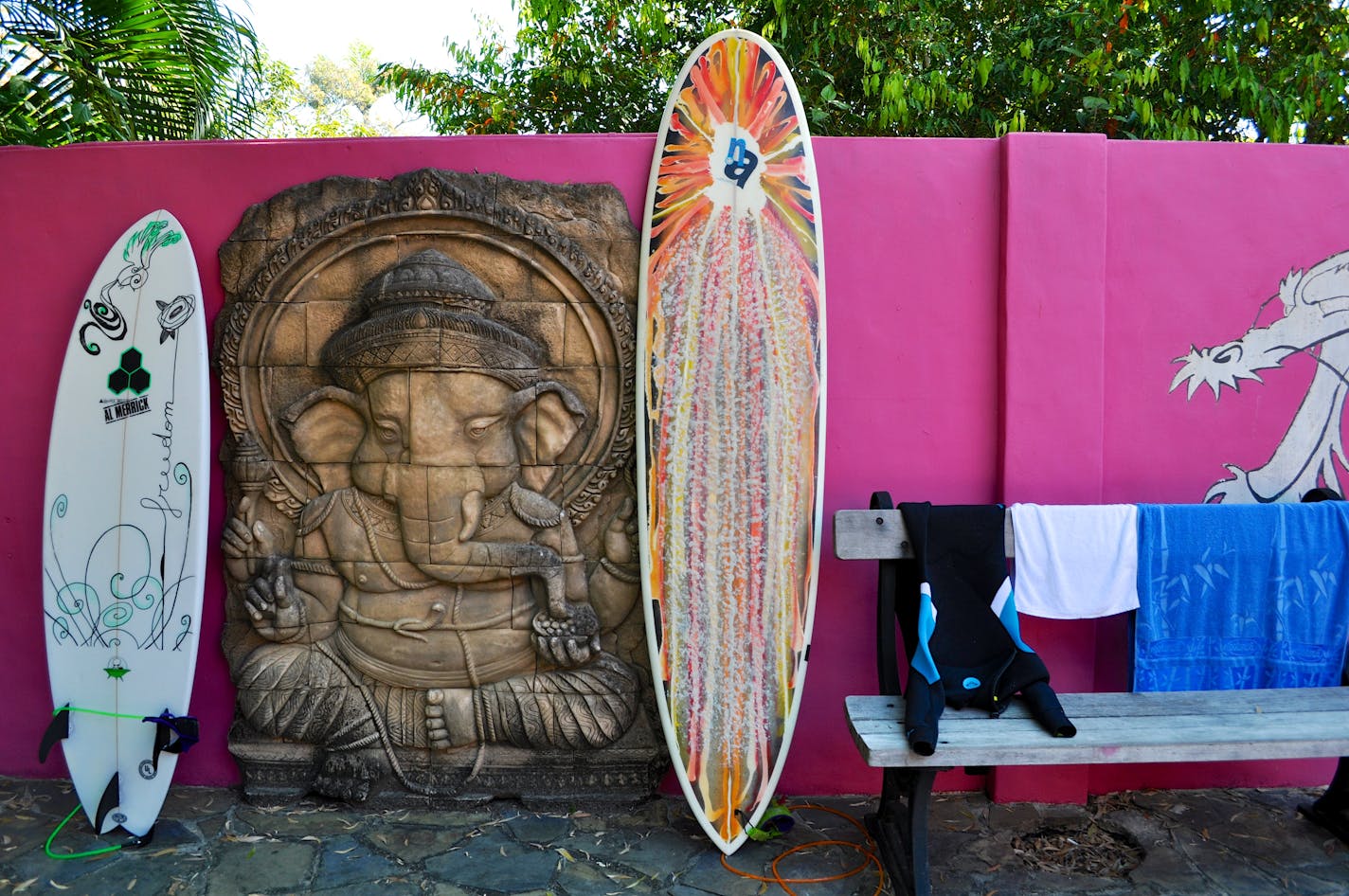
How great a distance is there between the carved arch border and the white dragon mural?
1.82 meters

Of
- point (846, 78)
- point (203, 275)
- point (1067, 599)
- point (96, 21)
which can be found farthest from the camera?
point (846, 78)

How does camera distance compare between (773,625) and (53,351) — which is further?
(53,351)

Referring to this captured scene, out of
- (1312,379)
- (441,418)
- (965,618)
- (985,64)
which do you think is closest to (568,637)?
(441,418)

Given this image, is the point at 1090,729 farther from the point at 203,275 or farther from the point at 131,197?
the point at 131,197

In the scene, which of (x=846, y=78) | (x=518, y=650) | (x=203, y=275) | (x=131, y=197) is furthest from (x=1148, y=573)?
(x=846, y=78)

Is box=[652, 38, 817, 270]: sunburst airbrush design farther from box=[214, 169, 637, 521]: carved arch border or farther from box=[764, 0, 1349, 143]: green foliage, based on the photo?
box=[764, 0, 1349, 143]: green foliage

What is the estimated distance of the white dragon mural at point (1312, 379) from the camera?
108 inches

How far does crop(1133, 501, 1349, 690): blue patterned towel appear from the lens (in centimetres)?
256

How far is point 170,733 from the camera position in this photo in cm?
261

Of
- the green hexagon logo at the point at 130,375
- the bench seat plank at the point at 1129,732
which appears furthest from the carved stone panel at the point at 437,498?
the bench seat plank at the point at 1129,732

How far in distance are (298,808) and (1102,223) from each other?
314 centimetres

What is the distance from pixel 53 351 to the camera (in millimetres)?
2832

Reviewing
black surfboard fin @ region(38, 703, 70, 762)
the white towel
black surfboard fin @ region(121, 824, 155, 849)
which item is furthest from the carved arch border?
the white towel

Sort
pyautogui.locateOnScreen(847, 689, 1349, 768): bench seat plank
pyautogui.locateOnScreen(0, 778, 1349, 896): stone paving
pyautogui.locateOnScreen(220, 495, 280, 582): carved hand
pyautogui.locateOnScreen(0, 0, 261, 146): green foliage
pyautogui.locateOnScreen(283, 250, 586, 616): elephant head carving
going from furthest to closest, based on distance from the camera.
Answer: pyautogui.locateOnScreen(0, 0, 261, 146): green foliage, pyautogui.locateOnScreen(220, 495, 280, 582): carved hand, pyautogui.locateOnScreen(283, 250, 586, 616): elephant head carving, pyautogui.locateOnScreen(0, 778, 1349, 896): stone paving, pyautogui.locateOnScreen(847, 689, 1349, 768): bench seat plank
